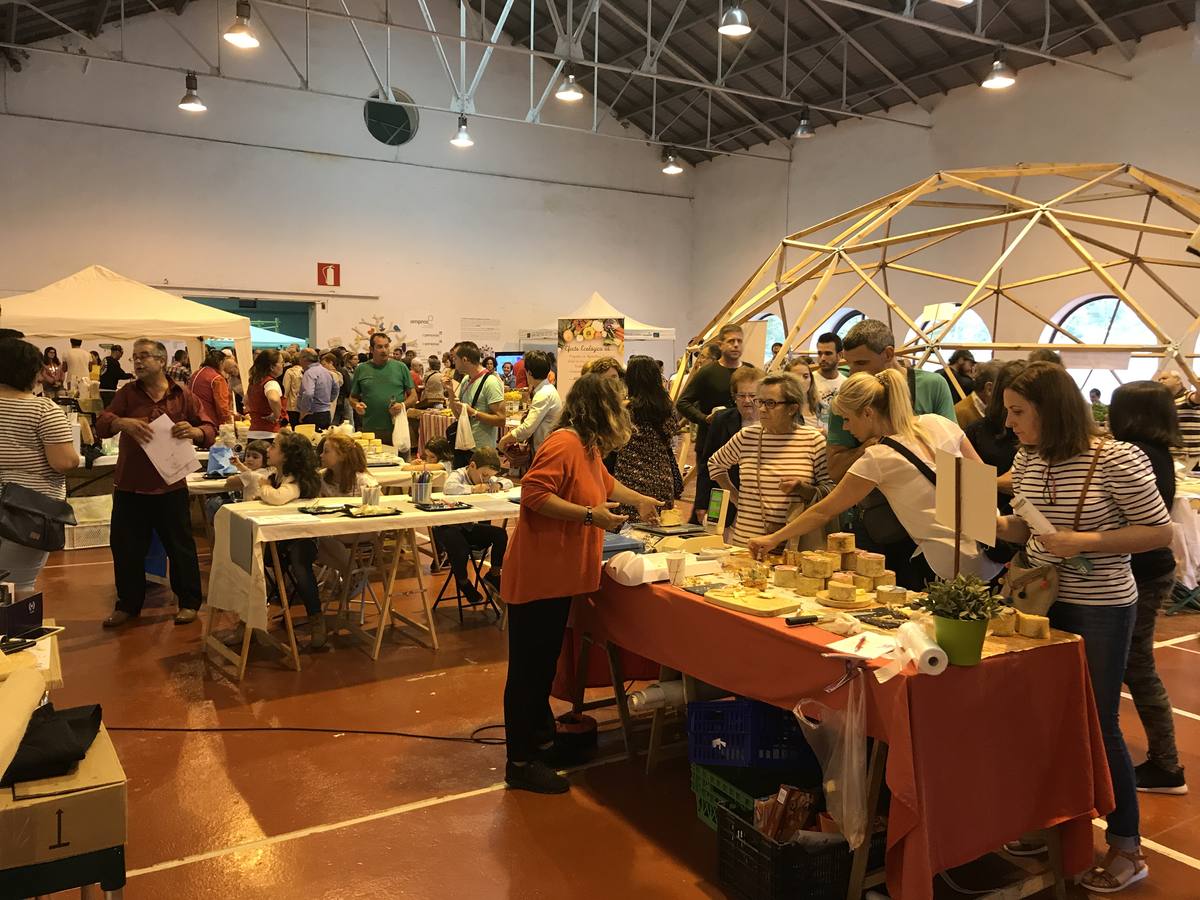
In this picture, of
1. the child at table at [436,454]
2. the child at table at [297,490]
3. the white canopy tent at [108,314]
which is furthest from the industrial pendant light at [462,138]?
the child at table at [297,490]

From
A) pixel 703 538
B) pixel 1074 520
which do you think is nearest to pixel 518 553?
pixel 703 538

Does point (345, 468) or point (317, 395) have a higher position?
point (317, 395)

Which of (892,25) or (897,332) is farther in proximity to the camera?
(897,332)

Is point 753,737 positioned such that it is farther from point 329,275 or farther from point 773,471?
point 329,275

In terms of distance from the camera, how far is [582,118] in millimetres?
18391

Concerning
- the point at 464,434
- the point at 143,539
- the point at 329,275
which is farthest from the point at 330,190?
the point at 143,539

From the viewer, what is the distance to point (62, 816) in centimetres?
181

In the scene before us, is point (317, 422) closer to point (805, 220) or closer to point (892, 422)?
point (892, 422)

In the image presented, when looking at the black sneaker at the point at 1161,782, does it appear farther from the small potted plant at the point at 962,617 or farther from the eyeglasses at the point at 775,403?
the eyeglasses at the point at 775,403

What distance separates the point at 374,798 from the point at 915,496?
2.13 meters

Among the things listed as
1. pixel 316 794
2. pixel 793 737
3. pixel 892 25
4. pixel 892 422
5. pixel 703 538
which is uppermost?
pixel 892 25

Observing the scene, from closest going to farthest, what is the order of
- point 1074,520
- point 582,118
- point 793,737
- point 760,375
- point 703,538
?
1. point 1074,520
2. point 793,737
3. point 703,538
4. point 760,375
5. point 582,118

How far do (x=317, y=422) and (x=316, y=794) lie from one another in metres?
6.70

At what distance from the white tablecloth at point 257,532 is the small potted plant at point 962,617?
2.99 metres
